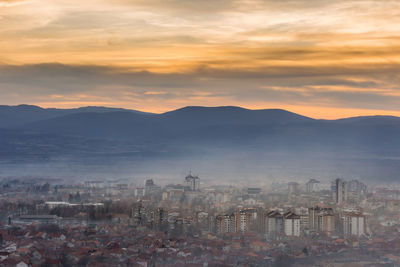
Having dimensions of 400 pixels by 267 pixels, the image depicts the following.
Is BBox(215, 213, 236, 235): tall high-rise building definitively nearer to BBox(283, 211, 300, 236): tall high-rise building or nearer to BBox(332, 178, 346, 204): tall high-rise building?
BBox(283, 211, 300, 236): tall high-rise building

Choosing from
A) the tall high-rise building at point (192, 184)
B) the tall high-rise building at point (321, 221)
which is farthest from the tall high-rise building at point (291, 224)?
the tall high-rise building at point (192, 184)

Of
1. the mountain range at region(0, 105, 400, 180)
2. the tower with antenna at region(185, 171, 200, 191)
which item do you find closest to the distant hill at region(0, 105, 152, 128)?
the mountain range at region(0, 105, 400, 180)

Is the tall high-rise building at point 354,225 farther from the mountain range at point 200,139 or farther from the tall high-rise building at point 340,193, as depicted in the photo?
the mountain range at point 200,139

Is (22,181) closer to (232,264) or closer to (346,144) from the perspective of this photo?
(232,264)

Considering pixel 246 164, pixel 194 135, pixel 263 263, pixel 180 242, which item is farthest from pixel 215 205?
pixel 194 135

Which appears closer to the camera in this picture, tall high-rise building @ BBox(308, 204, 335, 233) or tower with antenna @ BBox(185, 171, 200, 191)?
tall high-rise building @ BBox(308, 204, 335, 233)
